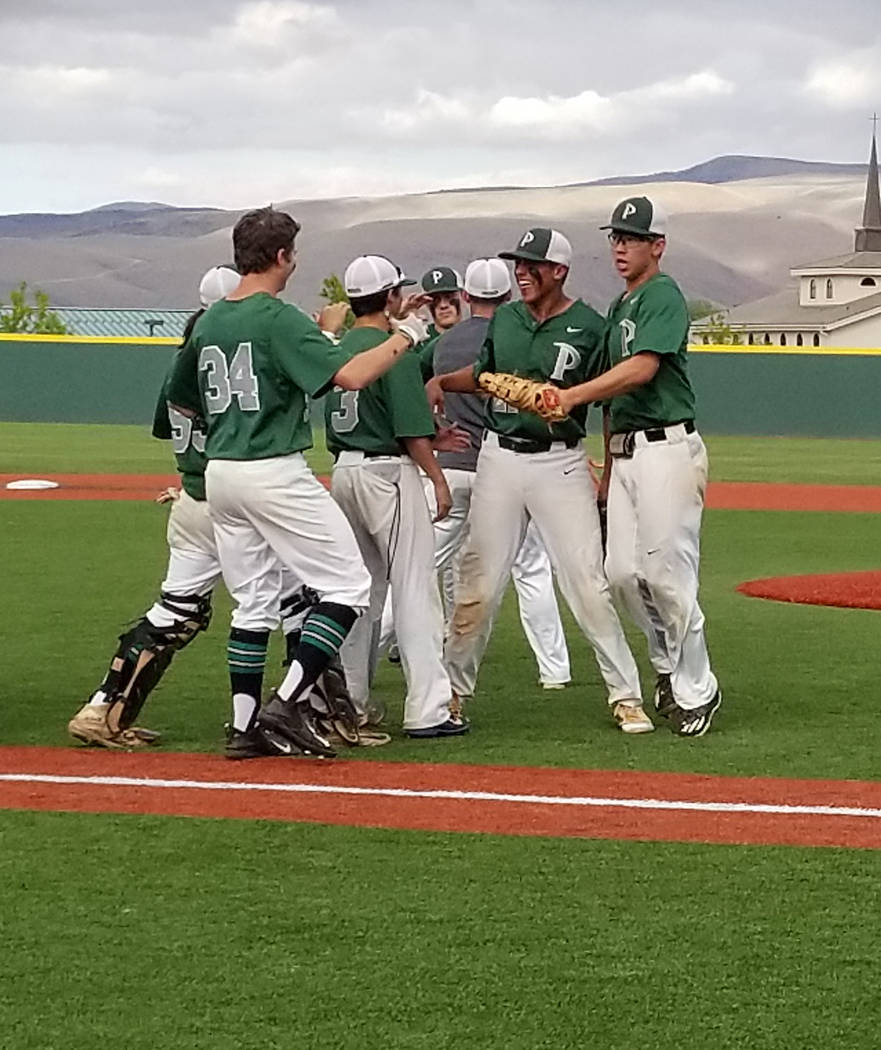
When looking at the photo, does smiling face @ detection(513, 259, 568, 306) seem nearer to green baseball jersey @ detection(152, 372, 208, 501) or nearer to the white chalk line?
green baseball jersey @ detection(152, 372, 208, 501)

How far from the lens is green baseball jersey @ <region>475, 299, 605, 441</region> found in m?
8.04

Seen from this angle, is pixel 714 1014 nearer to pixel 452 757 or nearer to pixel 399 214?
pixel 452 757

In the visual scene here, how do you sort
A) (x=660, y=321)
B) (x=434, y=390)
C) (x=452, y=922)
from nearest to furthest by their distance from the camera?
(x=452, y=922)
(x=660, y=321)
(x=434, y=390)

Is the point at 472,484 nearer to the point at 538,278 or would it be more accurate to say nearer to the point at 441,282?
the point at 441,282

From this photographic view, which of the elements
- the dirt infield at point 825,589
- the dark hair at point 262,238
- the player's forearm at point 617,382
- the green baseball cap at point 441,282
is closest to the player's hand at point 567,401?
the player's forearm at point 617,382

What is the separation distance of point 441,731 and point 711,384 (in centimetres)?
3042

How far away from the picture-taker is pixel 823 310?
114 metres

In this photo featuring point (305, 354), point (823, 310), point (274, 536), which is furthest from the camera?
point (823, 310)

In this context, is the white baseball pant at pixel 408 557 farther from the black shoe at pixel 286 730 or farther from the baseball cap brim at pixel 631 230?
the baseball cap brim at pixel 631 230

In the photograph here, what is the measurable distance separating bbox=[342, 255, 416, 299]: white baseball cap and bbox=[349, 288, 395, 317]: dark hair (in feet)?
0.04

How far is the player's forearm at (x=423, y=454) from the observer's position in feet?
25.8

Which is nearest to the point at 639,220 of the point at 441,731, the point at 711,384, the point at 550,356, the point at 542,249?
the point at 542,249

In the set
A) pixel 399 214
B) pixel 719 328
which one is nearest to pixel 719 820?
pixel 719 328

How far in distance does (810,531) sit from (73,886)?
43.6ft
